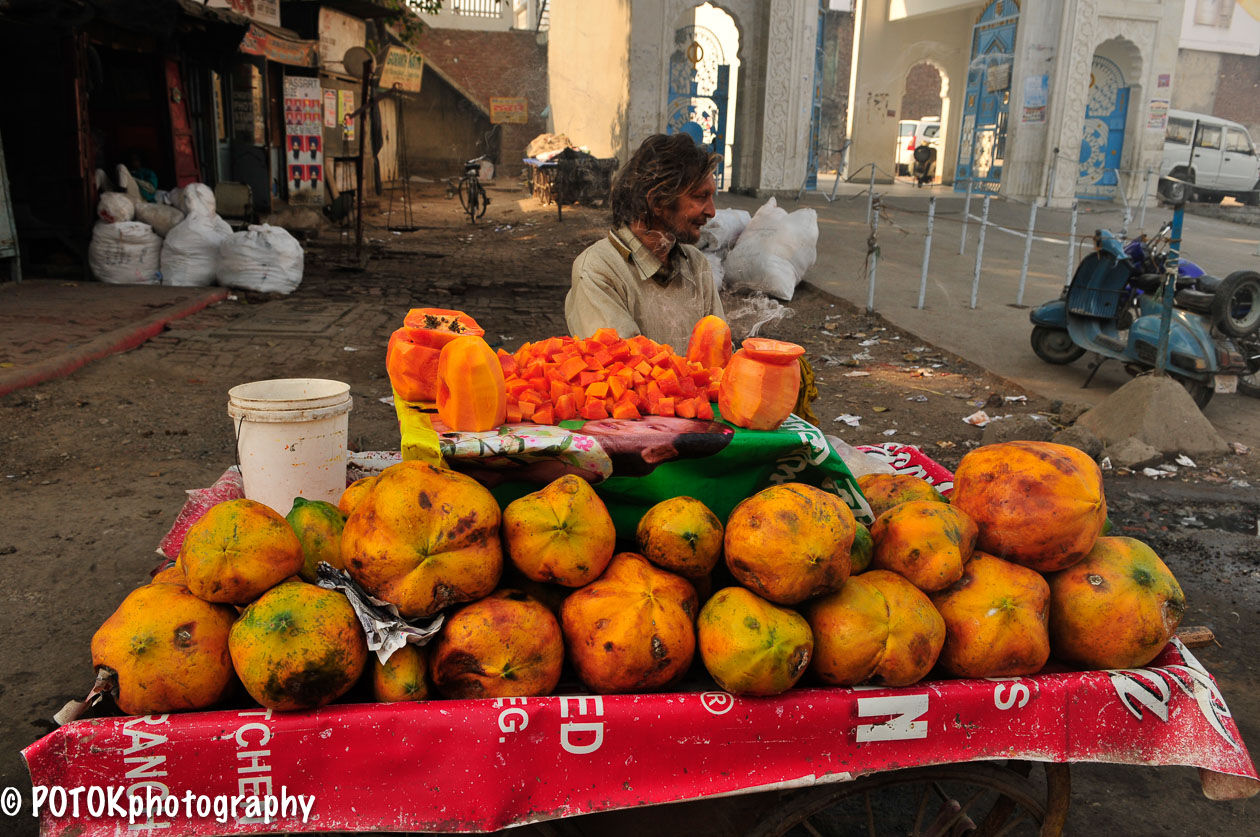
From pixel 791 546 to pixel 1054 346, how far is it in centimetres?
645

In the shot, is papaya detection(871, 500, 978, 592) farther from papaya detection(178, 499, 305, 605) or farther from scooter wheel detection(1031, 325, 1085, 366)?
scooter wheel detection(1031, 325, 1085, 366)

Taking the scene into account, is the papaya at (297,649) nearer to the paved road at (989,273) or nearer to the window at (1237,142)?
the paved road at (989,273)

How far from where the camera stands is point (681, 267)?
3.33 meters

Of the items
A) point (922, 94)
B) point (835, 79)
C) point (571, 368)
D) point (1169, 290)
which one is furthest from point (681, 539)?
point (922, 94)

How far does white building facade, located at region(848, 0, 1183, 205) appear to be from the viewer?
1745cm

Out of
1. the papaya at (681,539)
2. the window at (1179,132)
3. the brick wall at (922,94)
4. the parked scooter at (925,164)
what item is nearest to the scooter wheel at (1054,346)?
the papaya at (681,539)

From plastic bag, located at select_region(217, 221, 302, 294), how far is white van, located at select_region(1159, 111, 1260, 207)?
20.8 metres

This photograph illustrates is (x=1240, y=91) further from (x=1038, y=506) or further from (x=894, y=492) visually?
(x=1038, y=506)

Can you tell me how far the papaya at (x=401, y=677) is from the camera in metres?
1.64

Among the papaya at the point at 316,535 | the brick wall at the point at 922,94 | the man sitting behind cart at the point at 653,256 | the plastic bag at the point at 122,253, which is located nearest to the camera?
the papaya at the point at 316,535

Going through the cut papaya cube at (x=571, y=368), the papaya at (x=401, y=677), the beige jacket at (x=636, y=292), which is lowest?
the papaya at (x=401, y=677)

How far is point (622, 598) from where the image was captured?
1.71 m

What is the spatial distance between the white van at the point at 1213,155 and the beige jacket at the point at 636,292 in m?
22.2

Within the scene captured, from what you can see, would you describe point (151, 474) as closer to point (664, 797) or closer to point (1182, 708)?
point (664, 797)
